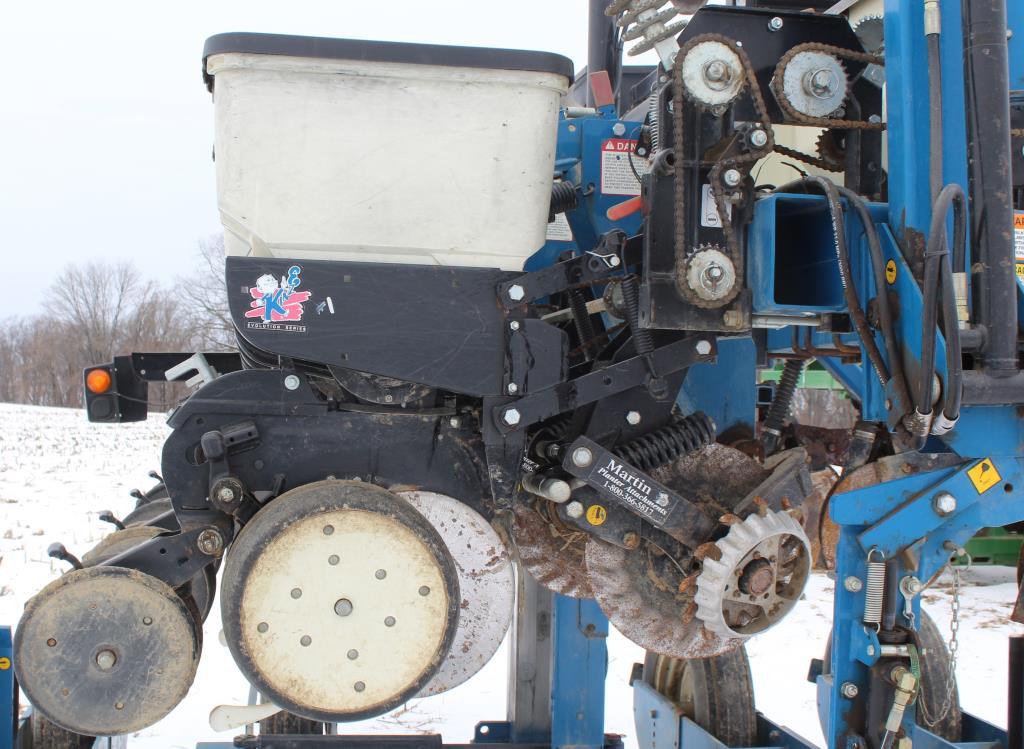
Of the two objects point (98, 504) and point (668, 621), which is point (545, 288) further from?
point (98, 504)

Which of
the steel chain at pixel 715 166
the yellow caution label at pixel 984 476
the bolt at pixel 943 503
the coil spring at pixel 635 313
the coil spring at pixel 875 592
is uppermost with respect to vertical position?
the steel chain at pixel 715 166

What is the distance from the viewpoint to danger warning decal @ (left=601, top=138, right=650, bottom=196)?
3.24 meters

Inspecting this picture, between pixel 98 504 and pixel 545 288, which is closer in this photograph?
pixel 545 288

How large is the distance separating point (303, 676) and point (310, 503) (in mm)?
416

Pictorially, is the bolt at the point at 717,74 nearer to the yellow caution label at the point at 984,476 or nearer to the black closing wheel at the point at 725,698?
the yellow caution label at the point at 984,476

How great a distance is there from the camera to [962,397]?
2.43 meters

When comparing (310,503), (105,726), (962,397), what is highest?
(962,397)

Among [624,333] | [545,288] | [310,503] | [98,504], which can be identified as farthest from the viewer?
[98,504]

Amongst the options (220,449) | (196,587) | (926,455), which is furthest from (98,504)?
(926,455)

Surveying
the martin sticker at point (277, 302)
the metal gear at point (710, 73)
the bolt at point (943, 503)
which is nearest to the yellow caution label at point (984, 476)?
the bolt at point (943, 503)

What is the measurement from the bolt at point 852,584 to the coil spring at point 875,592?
0.02 metres

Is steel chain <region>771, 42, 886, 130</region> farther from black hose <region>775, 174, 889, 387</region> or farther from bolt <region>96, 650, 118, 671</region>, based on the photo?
bolt <region>96, 650, 118, 671</region>

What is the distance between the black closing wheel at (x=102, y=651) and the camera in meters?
2.41

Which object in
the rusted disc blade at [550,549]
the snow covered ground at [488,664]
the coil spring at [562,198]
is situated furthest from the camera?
the snow covered ground at [488,664]
